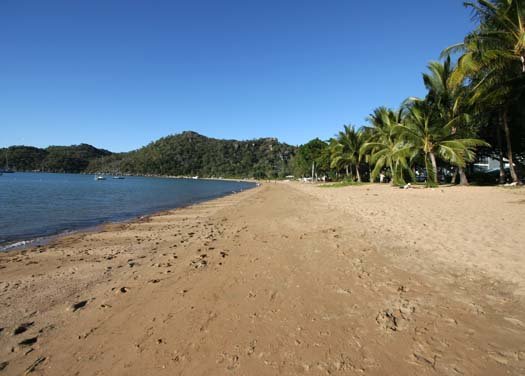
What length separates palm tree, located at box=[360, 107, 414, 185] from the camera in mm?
22891

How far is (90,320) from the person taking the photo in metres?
3.59

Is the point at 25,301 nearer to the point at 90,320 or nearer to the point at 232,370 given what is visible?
the point at 90,320

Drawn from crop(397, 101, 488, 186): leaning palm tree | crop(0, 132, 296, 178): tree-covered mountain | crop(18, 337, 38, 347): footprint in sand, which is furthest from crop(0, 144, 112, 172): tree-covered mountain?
crop(18, 337, 38, 347): footprint in sand

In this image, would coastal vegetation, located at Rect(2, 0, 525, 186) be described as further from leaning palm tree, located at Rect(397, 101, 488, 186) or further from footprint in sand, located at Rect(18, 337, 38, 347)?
footprint in sand, located at Rect(18, 337, 38, 347)

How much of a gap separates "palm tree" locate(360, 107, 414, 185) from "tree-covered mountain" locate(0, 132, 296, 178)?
111308 millimetres

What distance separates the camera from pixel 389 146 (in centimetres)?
2816

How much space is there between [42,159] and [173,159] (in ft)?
263

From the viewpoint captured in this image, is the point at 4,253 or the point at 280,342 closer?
the point at 280,342

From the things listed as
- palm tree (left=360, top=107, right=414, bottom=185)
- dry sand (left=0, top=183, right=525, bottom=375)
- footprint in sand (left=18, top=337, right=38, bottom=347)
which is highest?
palm tree (left=360, top=107, right=414, bottom=185)

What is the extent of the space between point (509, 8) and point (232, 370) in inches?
759

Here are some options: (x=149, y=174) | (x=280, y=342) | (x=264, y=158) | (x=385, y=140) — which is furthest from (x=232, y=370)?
(x=149, y=174)

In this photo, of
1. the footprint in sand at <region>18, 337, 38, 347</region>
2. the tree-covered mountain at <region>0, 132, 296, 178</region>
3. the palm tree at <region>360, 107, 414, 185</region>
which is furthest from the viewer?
the tree-covered mountain at <region>0, 132, 296, 178</region>

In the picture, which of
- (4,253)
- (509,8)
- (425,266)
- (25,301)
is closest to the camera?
(25,301)

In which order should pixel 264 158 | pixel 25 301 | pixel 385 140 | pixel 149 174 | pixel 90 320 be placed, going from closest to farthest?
1. pixel 90 320
2. pixel 25 301
3. pixel 385 140
4. pixel 264 158
5. pixel 149 174
